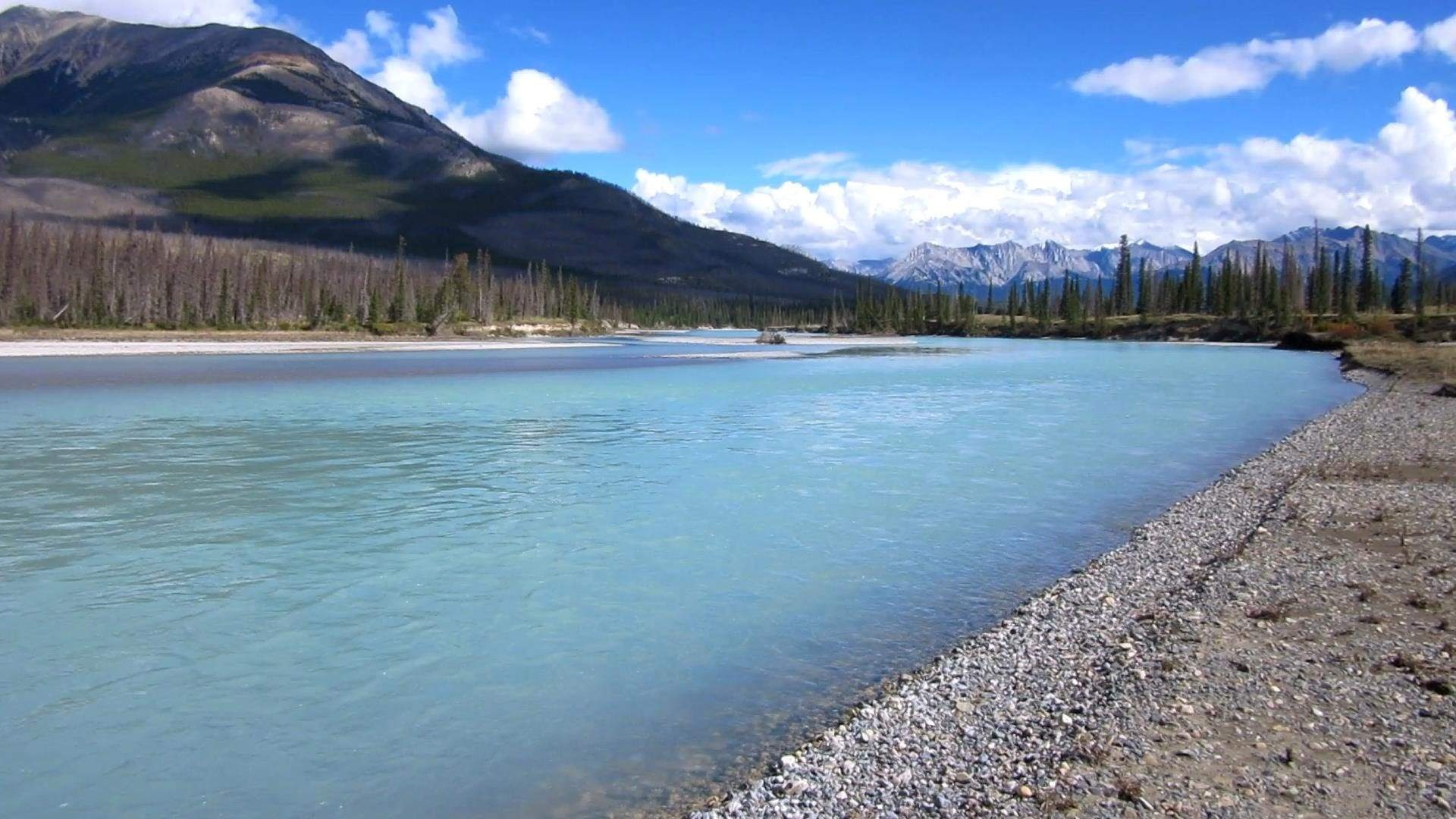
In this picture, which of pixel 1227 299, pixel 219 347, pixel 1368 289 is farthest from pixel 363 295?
pixel 1368 289

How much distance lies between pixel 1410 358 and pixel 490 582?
69977 millimetres

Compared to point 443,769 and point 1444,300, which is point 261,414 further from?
point 1444,300

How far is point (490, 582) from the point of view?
13.8 meters

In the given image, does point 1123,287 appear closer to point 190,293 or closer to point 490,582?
point 190,293

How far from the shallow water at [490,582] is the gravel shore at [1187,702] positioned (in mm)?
990

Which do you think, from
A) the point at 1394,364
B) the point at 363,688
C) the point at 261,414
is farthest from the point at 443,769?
the point at 1394,364

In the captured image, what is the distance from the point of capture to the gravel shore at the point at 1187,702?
23.0ft

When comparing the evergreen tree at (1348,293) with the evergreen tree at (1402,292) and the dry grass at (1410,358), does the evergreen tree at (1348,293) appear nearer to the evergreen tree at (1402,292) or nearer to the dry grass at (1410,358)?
the evergreen tree at (1402,292)

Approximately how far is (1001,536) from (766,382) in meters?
39.8

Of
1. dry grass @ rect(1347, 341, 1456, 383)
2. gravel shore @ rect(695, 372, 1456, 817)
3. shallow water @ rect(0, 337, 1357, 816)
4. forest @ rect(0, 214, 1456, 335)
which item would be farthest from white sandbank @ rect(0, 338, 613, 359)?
gravel shore @ rect(695, 372, 1456, 817)

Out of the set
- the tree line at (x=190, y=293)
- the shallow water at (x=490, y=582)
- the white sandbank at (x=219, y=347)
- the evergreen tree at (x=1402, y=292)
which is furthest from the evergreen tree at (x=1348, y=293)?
the tree line at (x=190, y=293)

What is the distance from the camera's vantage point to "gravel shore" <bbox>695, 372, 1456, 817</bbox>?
7000 mm

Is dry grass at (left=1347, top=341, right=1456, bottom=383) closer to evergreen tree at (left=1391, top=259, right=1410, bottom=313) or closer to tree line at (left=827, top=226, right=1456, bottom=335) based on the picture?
tree line at (left=827, top=226, right=1456, bottom=335)

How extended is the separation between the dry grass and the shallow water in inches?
953
